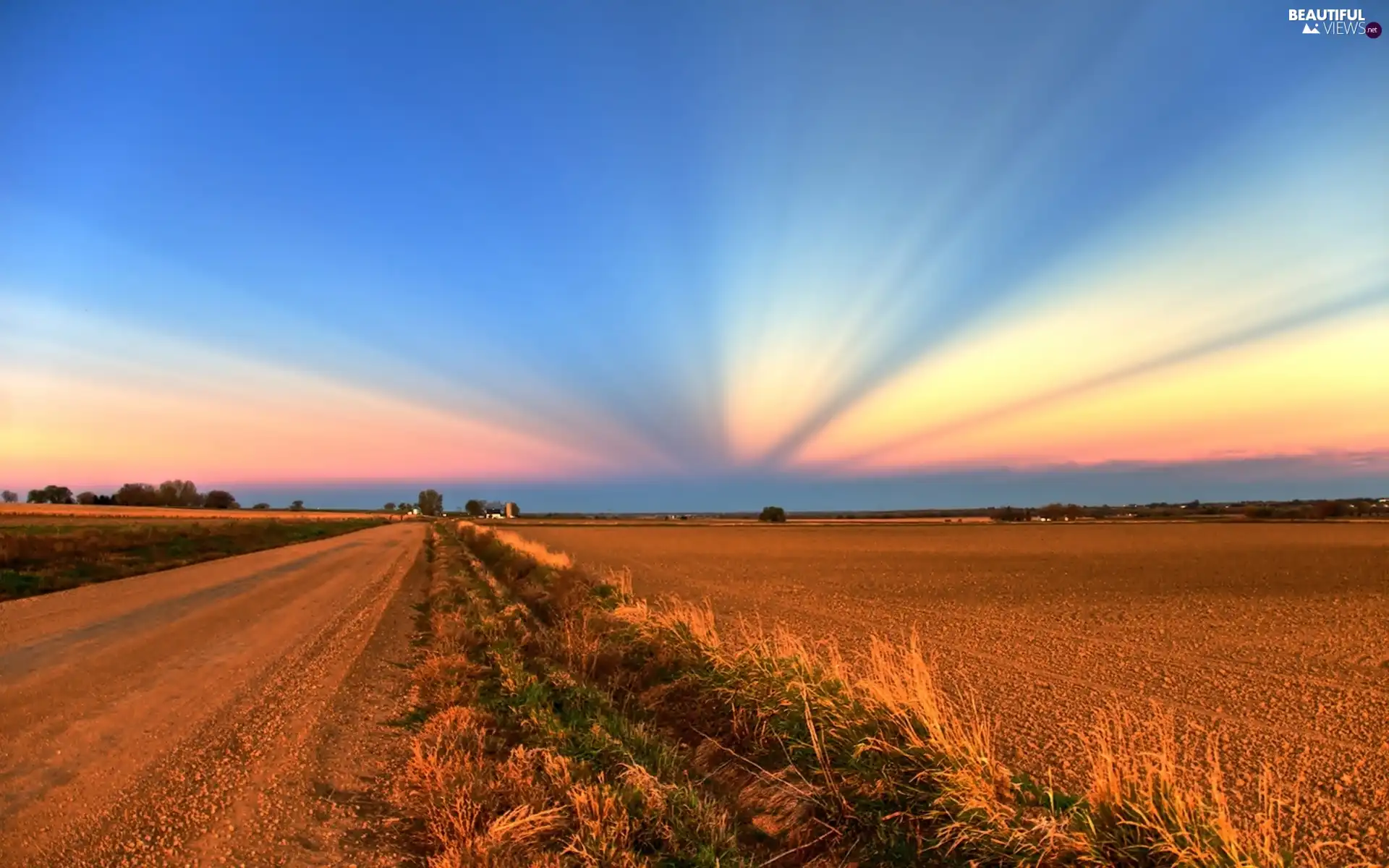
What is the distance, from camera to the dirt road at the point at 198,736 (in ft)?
16.1

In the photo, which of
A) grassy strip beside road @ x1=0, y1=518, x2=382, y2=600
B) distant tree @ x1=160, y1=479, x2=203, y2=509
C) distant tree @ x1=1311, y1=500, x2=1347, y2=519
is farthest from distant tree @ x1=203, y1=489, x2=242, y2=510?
distant tree @ x1=1311, y1=500, x2=1347, y2=519

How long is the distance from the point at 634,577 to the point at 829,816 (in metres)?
23.7

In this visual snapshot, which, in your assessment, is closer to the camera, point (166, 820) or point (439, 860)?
point (439, 860)

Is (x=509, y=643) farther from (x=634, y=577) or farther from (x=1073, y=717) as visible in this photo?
(x=634, y=577)

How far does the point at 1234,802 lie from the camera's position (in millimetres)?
5930

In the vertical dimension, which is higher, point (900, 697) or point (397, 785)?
point (900, 697)

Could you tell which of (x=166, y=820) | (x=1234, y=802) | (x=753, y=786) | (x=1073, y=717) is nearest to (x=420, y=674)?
(x=166, y=820)

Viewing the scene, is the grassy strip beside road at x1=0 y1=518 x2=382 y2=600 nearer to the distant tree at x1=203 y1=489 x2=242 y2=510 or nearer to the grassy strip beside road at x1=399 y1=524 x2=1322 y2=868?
the grassy strip beside road at x1=399 y1=524 x2=1322 y2=868

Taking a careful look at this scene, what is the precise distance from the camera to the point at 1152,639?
570 inches

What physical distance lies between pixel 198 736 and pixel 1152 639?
15775mm

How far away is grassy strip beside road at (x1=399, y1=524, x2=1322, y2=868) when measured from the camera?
4.36m

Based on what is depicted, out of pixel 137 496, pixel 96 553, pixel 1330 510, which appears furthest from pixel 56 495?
pixel 1330 510

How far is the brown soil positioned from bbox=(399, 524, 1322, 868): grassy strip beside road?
633 millimetres

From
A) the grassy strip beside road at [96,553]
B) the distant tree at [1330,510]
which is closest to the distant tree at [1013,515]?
the distant tree at [1330,510]
